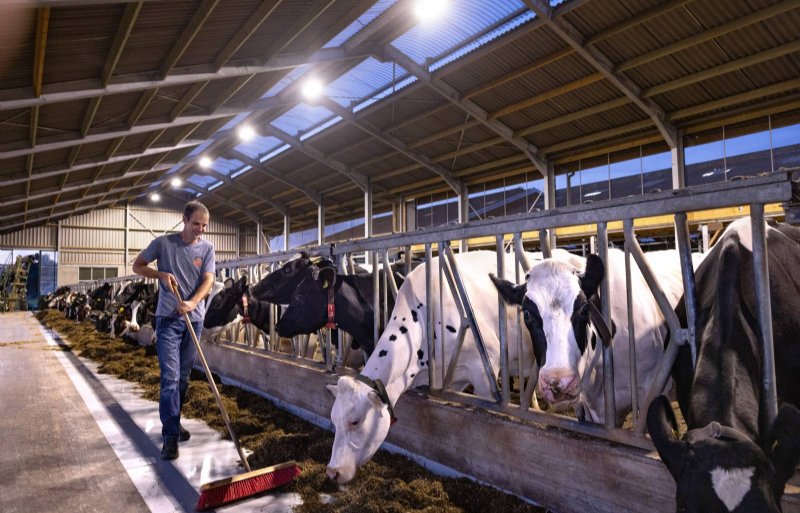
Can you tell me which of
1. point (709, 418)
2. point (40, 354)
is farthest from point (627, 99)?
point (40, 354)

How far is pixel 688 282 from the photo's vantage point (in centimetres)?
246

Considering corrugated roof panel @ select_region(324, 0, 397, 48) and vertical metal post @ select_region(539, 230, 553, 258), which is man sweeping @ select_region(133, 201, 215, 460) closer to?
vertical metal post @ select_region(539, 230, 553, 258)

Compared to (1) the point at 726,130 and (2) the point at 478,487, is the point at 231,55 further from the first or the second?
(1) the point at 726,130

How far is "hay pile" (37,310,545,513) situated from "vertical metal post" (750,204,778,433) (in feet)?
4.15

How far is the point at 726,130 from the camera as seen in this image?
11.7m

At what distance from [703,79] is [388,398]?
35.0ft

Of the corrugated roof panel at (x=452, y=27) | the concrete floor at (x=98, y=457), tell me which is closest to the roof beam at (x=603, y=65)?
the corrugated roof panel at (x=452, y=27)

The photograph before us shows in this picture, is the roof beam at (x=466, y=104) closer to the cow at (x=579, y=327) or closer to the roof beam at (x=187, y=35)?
the roof beam at (x=187, y=35)

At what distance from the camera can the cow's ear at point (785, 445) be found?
1396 mm

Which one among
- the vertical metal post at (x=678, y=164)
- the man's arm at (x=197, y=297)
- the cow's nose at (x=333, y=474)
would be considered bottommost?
the cow's nose at (x=333, y=474)

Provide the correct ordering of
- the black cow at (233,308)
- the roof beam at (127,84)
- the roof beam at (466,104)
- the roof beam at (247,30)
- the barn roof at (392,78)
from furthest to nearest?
the roof beam at (466,104), the roof beam at (127,84), the barn roof at (392,78), the roof beam at (247,30), the black cow at (233,308)

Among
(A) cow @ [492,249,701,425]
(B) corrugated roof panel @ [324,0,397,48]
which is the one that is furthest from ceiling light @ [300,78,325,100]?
(A) cow @ [492,249,701,425]

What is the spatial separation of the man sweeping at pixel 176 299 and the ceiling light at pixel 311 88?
10182 mm

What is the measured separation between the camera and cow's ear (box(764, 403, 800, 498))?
140 centimetres
